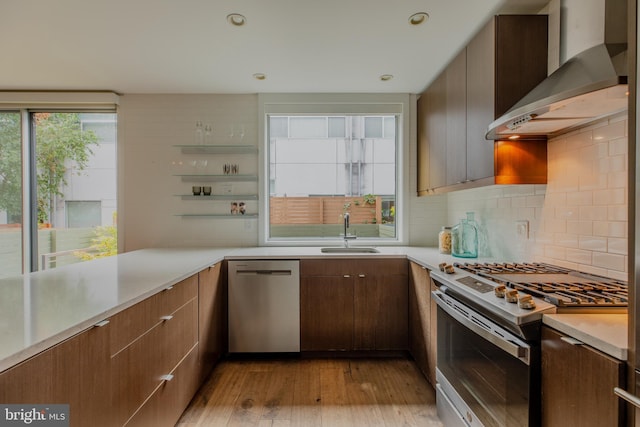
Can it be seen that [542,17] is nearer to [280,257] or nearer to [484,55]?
[484,55]

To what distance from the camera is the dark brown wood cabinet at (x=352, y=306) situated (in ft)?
8.61

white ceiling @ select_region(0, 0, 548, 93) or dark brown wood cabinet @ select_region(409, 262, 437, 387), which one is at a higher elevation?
white ceiling @ select_region(0, 0, 548, 93)

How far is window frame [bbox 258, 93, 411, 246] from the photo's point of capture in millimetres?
3191

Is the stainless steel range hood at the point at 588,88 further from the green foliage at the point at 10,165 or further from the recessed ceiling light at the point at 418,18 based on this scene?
the green foliage at the point at 10,165

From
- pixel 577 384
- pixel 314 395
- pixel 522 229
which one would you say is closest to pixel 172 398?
pixel 314 395

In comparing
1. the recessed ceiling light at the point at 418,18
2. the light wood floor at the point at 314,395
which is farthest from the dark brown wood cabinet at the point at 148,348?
the recessed ceiling light at the point at 418,18

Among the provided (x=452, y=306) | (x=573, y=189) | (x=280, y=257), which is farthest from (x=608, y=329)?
(x=280, y=257)

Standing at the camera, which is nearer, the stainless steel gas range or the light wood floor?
the stainless steel gas range

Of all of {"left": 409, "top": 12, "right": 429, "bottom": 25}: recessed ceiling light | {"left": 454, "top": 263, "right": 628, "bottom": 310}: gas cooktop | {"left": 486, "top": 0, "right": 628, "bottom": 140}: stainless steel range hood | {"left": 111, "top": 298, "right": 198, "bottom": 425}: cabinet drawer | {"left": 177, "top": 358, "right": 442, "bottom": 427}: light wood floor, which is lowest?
{"left": 177, "top": 358, "right": 442, "bottom": 427}: light wood floor

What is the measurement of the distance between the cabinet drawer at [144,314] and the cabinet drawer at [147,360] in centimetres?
3

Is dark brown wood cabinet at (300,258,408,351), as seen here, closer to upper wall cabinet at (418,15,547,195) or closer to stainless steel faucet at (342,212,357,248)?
stainless steel faucet at (342,212,357,248)

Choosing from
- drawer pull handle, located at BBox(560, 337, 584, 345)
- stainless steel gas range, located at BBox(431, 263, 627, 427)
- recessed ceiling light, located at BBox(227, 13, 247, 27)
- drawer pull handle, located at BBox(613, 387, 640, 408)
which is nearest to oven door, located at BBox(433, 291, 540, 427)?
stainless steel gas range, located at BBox(431, 263, 627, 427)

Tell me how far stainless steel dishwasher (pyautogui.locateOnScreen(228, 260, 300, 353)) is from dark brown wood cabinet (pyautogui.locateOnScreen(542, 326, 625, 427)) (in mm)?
1834

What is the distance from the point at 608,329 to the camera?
94cm
